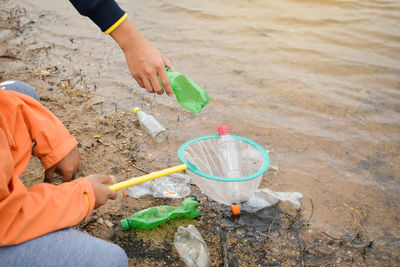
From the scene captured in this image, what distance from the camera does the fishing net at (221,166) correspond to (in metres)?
1.87

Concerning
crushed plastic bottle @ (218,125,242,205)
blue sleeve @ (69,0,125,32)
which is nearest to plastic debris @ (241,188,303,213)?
crushed plastic bottle @ (218,125,242,205)

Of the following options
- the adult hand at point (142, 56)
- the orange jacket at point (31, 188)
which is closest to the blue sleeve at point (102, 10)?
the adult hand at point (142, 56)

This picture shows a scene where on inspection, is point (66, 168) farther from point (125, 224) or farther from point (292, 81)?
point (292, 81)

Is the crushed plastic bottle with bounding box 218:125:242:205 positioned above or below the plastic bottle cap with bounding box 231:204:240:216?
above

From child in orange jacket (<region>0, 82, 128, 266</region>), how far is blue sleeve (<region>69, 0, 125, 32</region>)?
522 millimetres

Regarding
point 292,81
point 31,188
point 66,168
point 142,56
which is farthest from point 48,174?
point 292,81

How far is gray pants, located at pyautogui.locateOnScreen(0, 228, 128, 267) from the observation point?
1188mm

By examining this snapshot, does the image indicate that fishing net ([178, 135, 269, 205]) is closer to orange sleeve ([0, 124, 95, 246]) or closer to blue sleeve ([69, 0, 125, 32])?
orange sleeve ([0, 124, 95, 246])

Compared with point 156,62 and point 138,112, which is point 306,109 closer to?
point 138,112

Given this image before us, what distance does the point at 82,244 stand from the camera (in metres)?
1.30

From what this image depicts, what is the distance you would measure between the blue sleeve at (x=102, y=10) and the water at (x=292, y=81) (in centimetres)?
119

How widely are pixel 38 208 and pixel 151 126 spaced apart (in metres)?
1.54

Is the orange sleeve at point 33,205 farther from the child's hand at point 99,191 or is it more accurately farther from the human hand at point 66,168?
the human hand at point 66,168

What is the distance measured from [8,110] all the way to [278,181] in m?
1.70
